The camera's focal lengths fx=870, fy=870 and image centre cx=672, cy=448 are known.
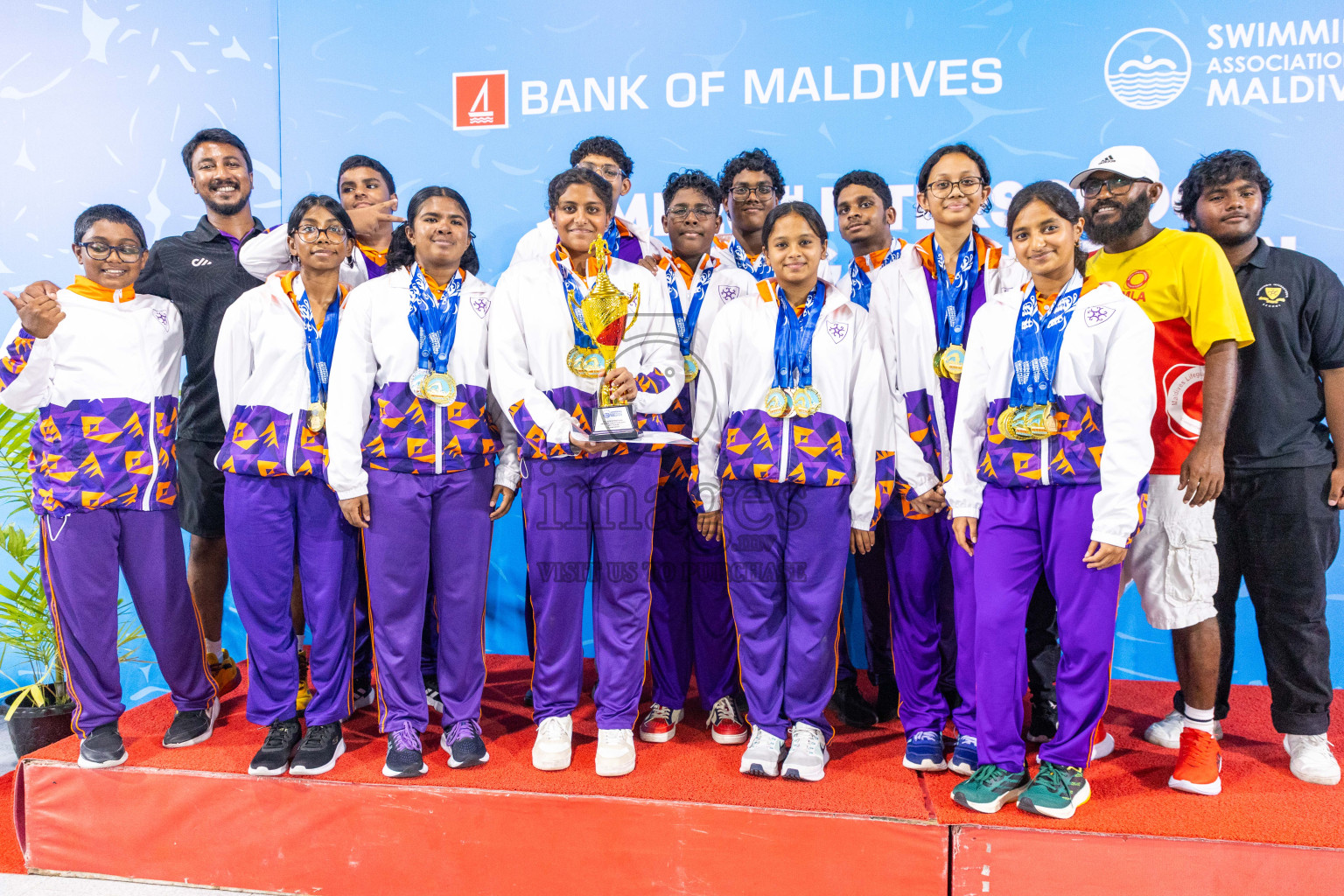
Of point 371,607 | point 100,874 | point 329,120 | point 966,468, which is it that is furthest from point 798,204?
point 100,874

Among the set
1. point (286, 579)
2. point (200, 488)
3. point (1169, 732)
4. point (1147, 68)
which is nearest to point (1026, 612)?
point (1169, 732)

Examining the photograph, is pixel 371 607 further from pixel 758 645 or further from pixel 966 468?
pixel 966 468

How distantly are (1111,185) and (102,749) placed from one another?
11.8 feet

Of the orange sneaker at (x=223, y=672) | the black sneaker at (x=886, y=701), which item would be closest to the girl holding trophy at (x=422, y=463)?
the orange sneaker at (x=223, y=672)

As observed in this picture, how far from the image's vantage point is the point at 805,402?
2.59 meters

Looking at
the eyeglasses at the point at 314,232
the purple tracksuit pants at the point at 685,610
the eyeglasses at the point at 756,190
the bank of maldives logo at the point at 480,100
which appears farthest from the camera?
the bank of maldives logo at the point at 480,100

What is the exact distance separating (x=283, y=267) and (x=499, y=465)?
116 cm

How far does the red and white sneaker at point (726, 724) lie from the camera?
2.84 m

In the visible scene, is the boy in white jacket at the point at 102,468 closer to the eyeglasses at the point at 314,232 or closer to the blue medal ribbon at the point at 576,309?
the eyeglasses at the point at 314,232

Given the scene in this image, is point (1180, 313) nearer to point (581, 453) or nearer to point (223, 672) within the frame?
point (581, 453)

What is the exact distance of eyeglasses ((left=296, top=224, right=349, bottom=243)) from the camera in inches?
106

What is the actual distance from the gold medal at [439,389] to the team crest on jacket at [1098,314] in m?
1.82

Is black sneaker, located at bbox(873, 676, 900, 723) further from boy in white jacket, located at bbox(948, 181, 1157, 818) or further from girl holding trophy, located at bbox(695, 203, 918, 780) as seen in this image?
boy in white jacket, located at bbox(948, 181, 1157, 818)

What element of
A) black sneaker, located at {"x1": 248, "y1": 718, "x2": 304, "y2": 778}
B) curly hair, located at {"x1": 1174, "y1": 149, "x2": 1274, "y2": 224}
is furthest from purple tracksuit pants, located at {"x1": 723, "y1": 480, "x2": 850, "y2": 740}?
curly hair, located at {"x1": 1174, "y1": 149, "x2": 1274, "y2": 224}
